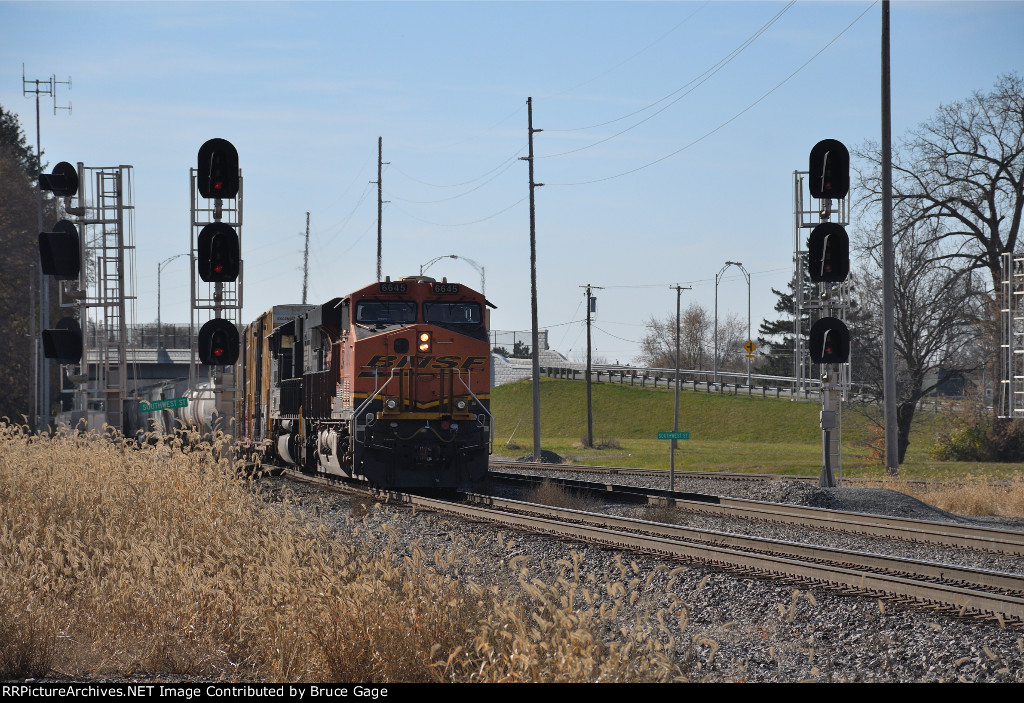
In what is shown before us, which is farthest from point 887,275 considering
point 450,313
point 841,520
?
point 450,313

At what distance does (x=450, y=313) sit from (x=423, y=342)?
3.44 feet

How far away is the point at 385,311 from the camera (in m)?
19.0

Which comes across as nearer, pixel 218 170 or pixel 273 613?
pixel 273 613

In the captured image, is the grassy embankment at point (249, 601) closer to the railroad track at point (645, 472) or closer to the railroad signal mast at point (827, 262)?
the railroad signal mast at point (827, 262)

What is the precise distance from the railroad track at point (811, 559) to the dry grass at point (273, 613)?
2465 mm

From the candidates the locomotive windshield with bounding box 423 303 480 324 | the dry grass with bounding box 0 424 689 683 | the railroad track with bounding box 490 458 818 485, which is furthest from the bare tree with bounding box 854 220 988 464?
the dry grass with bounding box 0 424 689 683

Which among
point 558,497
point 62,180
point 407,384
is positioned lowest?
point 558,497

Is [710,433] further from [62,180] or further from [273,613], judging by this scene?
[273,613]

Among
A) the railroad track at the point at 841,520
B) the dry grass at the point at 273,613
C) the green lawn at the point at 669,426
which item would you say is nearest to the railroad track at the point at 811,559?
the railroad track at the point at 841,520

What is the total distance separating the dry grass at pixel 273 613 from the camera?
19.1ft

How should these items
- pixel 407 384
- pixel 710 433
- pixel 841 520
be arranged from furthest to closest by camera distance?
pixel 710 433, pixel 407 384, pixel 841 520

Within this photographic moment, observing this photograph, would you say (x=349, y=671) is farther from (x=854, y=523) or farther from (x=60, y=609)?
(x=854, y=523)

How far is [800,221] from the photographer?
19.8 meters
